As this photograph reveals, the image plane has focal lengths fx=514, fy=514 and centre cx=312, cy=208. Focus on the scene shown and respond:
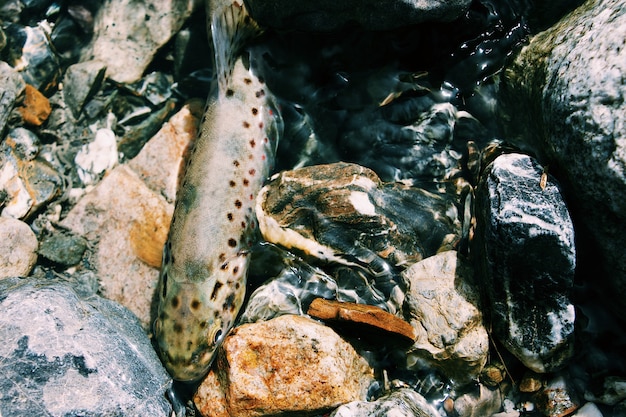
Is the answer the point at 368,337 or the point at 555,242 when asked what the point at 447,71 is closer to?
the point at 555,242

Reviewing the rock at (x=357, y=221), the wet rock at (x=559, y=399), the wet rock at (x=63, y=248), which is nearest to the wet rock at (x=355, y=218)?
the rock at (x=357, y=221)

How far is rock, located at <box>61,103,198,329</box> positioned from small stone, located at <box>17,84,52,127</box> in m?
0.97

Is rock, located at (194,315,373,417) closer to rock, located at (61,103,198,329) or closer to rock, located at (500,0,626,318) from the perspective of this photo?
rock, located at (61,103,198,329)

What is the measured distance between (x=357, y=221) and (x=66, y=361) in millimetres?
2251

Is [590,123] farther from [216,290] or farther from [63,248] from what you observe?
[63,248]

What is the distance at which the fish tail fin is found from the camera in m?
4.23

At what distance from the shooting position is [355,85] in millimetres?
4520

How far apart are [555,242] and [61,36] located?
5.03 metres

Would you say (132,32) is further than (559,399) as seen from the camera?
Yes

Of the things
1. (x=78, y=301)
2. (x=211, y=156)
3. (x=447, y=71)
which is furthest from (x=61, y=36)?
(x=447, y=71)

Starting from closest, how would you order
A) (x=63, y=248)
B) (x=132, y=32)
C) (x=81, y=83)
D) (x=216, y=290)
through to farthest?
(x=216, y=290), (x=63, y=248), (x=81, y=83), (x=132, y=32)

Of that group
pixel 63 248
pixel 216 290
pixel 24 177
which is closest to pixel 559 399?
pixel 216 290

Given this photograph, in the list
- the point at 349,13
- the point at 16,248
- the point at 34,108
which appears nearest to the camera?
the point at 349,13

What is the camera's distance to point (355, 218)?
13.1ft
